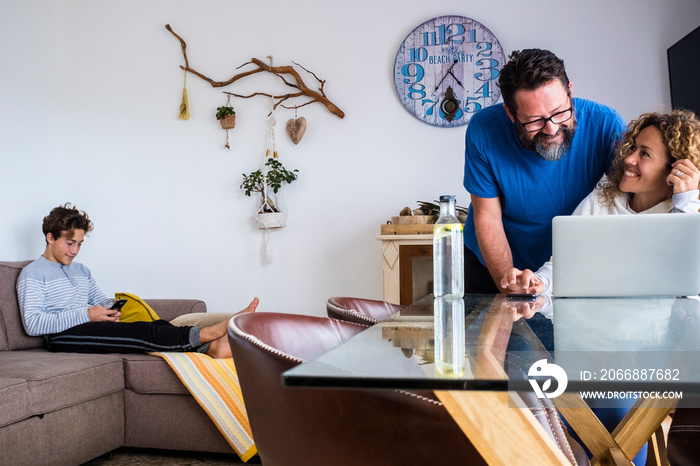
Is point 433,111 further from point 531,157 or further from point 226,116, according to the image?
point 531,157

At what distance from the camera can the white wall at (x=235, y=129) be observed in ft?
11.9

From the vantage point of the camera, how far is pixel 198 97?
4121 millimetres

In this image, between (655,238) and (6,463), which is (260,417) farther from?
(6,463)

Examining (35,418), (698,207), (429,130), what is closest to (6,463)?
(35,418)

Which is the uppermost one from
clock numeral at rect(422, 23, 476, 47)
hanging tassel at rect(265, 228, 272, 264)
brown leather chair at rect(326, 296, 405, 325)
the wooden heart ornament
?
clock numeral at rect(422, 23, 476, 47)

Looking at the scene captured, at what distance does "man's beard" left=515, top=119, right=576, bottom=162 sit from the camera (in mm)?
1924

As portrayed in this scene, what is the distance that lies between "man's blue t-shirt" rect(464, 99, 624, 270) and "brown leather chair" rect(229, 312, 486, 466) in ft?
4.21

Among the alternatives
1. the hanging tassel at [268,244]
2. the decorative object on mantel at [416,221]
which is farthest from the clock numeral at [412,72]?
the hanging tassel at [268,244]

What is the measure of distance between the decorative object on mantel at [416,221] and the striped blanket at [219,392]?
1163 mm

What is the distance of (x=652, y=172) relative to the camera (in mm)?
1812

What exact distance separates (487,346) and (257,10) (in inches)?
145

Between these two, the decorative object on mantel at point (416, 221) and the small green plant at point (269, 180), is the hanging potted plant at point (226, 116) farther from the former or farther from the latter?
the decorative object on mantel at point (416, 221)

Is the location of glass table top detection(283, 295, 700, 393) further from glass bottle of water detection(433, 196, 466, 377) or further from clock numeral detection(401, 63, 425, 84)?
clock numeral detection(401, 63, 425, 84)

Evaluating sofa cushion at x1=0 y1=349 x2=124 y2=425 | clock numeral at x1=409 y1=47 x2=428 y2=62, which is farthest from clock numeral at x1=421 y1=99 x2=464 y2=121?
sofa cushion at x1=0 y1=349 x2=124 y2=425
